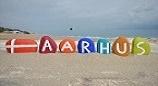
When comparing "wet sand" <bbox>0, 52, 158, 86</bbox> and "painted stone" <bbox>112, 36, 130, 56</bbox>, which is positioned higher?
"painted stone" <bbox>112, 36, 130, 56</bbox>

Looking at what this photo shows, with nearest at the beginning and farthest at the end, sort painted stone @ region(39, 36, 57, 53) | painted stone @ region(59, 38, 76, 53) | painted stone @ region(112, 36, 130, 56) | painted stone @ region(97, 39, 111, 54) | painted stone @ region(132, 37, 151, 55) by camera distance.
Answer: painted stone @ region(39, 36, 57, 53)
painted stone @ region(112, 36, 130, 56)
painted stone @ region(59, 38, 76, 53)
painted stone @ region(97, 39, 111, 54)
painted stone @ region(132, 37, 151, 55)

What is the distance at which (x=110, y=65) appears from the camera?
12664 mm

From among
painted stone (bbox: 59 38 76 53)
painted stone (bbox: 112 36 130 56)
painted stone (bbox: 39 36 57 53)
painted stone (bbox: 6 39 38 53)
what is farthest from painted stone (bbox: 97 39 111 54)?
painted stone (bbox: 6 39 38 53)

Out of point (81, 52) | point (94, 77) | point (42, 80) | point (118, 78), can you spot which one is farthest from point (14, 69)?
point (81, 52)

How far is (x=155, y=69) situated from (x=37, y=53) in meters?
6.44

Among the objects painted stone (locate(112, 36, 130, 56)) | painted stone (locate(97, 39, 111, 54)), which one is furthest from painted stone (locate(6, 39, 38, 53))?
painted stone (locate(112, 36, 130, 56))

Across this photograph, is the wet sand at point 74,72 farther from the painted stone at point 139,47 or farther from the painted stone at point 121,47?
the painted stone at point 139,47

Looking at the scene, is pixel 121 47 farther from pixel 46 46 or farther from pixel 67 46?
pixel 46 46

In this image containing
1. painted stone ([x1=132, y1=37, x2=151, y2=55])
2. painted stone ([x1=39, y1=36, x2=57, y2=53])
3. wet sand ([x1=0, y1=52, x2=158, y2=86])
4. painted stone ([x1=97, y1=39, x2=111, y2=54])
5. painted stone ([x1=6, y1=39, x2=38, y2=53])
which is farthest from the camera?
painted stone ([x1=132, y1=37, x2=151, y2=55])

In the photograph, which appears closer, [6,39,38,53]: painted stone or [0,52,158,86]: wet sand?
[0,52,158,86]: wet sand

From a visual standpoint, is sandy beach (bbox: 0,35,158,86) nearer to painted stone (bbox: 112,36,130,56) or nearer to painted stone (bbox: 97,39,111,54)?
painted stone (bbox: 112,36,130,56)

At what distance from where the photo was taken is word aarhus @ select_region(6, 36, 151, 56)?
16.0 metres

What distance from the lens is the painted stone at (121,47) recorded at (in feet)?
53.7

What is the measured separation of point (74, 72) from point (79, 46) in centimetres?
597
